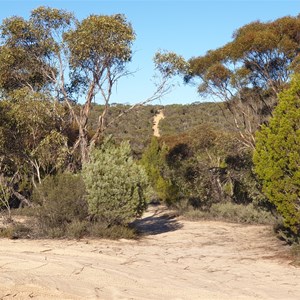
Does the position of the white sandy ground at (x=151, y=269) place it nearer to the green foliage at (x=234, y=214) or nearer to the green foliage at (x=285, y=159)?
the green foliage at (x=285, y=159)

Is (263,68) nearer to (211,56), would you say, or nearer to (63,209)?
(211,56)

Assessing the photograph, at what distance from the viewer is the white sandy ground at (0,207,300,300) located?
5934 mm

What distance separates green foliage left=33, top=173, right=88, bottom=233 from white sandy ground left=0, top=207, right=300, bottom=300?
120cm

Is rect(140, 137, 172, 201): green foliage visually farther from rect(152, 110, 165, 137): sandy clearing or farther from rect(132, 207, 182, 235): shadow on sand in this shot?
rect(152, 110, 165, 137): sandy clearing

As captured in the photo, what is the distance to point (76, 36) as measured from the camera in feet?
50.5

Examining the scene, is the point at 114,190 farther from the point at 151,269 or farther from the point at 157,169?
the point at 157,169

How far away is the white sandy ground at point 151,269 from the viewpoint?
5.93m

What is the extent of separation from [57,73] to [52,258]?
10554 millimetres

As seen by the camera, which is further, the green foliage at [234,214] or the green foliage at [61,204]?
the green foliage at [234,214]

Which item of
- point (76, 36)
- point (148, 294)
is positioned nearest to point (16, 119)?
point (76, 36)

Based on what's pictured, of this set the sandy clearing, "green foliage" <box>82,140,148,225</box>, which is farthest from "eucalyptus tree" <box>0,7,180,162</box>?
the sandy clearing

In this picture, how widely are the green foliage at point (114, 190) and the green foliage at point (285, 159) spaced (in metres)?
3.80

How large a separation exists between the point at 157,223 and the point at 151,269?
28.5ft

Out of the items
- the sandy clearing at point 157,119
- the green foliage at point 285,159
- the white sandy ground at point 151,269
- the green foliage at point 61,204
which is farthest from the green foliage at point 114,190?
the sandy clearing at point 157,119
